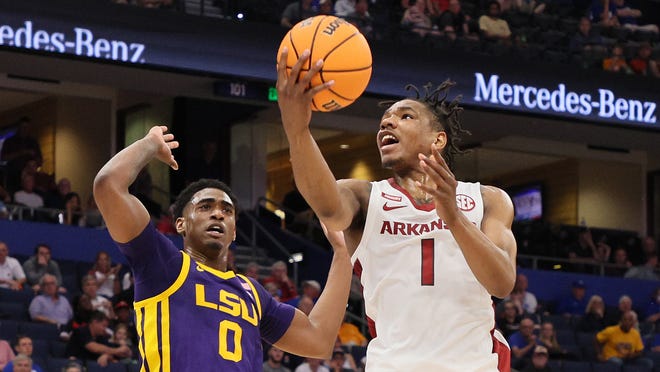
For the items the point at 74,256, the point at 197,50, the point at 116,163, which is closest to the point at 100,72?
the point at 197,50

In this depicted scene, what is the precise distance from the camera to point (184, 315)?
214 inches

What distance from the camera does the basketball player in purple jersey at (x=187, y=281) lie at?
524cm

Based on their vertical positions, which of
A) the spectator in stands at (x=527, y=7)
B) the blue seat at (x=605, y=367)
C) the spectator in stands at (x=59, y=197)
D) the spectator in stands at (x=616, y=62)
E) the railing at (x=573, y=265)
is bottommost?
A: the blue seat at (x=605, y=367)

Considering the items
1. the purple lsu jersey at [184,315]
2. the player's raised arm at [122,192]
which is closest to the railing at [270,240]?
the purple lsu jersey at [184,315]

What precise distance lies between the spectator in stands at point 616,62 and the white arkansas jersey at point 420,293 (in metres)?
17.3

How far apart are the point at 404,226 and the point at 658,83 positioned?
1766 centimetres

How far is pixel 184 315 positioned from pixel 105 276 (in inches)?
408

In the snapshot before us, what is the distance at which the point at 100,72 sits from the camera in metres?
19.9

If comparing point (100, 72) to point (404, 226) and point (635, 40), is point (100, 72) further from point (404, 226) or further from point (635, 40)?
point (404, 226)

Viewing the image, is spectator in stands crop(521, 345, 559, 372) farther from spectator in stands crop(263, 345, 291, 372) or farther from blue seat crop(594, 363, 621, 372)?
spectator in stands crop(263, 345, 291, 372)

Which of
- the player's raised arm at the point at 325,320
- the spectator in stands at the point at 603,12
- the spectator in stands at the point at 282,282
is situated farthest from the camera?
the spectator in stands at the point at 603,12

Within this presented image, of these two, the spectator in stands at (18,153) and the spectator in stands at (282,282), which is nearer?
the spectator in stands at (282,282)

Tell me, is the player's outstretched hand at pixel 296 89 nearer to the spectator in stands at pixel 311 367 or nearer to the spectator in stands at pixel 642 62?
the spectator in stands at pixel 311 367

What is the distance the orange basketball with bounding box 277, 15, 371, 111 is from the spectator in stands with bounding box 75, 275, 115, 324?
9.42m
